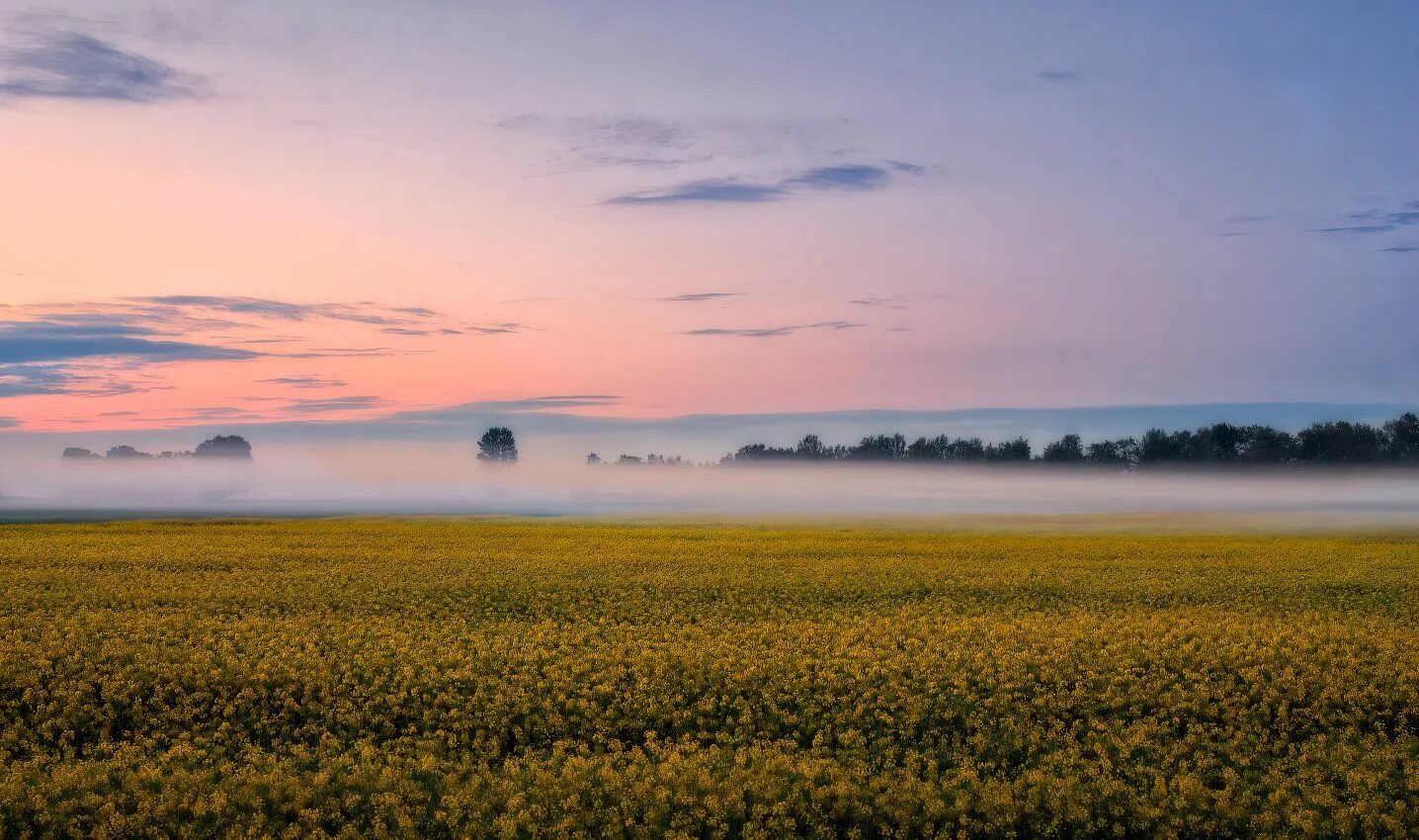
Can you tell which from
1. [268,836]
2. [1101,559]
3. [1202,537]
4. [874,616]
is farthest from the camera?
[1202,537]

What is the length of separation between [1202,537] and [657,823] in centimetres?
5789

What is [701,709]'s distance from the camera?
19.3 meters

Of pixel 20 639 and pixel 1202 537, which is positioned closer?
pixel 20 639

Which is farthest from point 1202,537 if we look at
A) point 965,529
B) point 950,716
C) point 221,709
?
point 221,709

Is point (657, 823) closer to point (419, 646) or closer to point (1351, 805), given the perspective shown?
point (1351, 805)

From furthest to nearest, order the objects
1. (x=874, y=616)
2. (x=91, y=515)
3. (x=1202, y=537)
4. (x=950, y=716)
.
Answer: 1. (x=91, y=515)
2. (x=1202, y=537)
3. (x=874, y=616)
4. (x=950, y=716)

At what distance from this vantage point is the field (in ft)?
45.8

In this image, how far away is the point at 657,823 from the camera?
44.5 feet

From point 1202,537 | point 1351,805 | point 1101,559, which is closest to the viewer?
point 1351,805

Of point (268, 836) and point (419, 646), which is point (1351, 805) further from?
point (419, 646)

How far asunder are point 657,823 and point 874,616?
16.8 metres

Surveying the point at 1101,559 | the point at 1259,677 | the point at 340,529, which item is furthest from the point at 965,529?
the point at 1259,677

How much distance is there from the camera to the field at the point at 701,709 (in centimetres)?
1395

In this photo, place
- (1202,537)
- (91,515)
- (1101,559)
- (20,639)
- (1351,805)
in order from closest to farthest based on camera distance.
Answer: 1. (1351,805)
2. (20,639)
3. (1101,559)
4. (1202,537)
5. (91,515)
